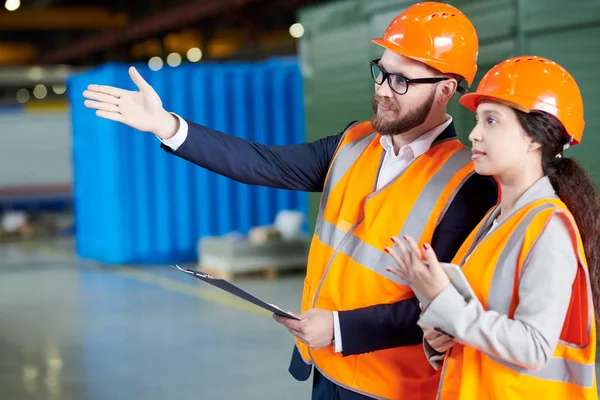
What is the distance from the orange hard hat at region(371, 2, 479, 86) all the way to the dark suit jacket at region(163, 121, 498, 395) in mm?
207

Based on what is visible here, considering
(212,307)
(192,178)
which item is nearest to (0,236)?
(192,178)

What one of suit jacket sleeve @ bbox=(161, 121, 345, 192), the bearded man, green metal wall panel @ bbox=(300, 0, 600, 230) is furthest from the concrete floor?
the bearded man

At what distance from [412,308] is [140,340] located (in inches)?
219

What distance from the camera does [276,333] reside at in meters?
7.63

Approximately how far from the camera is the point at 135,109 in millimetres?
2553

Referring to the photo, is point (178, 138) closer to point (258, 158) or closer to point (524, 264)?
point (258, 158)

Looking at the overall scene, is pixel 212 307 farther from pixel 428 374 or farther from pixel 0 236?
pixel 0 236

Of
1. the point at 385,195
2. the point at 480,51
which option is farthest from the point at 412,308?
the point at 480,51

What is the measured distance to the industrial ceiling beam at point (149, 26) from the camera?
18.9m

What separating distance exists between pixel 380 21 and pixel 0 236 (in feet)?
33.6

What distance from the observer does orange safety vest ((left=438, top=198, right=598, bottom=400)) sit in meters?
1.99

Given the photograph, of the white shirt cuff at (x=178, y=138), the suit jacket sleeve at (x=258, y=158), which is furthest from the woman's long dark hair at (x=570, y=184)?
the white shirt cuff at (x=178, y=138)

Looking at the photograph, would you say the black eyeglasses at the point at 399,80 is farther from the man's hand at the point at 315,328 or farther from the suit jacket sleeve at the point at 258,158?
the man's hand at the point at 315,328

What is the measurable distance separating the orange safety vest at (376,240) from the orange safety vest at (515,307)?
363 mm
